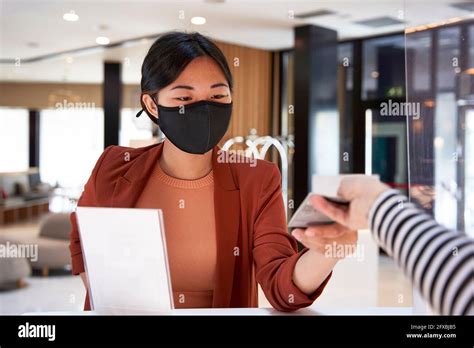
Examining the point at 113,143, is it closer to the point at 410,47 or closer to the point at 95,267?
the point at 95,267

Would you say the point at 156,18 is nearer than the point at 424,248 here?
No

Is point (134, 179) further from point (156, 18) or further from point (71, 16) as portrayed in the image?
point (156, 18)

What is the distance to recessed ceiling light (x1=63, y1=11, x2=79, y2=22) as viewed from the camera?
5.30 ft

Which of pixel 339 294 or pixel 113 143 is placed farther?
pixel 339 294

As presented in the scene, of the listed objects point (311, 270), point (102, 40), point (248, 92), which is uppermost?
point (102, 40)

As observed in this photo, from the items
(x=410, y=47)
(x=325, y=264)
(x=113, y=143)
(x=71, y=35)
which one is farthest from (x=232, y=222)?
(x=71, y=35)

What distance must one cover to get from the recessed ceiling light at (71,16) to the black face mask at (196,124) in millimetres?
475

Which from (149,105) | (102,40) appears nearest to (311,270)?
(149,105)

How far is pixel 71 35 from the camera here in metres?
2.24

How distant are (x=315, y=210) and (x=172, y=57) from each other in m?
0.56

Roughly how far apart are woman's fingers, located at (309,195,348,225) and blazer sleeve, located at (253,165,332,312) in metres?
0.22

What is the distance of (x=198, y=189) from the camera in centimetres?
146

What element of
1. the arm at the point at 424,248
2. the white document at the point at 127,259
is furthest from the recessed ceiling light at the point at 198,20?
the arm at the point at 424,248
